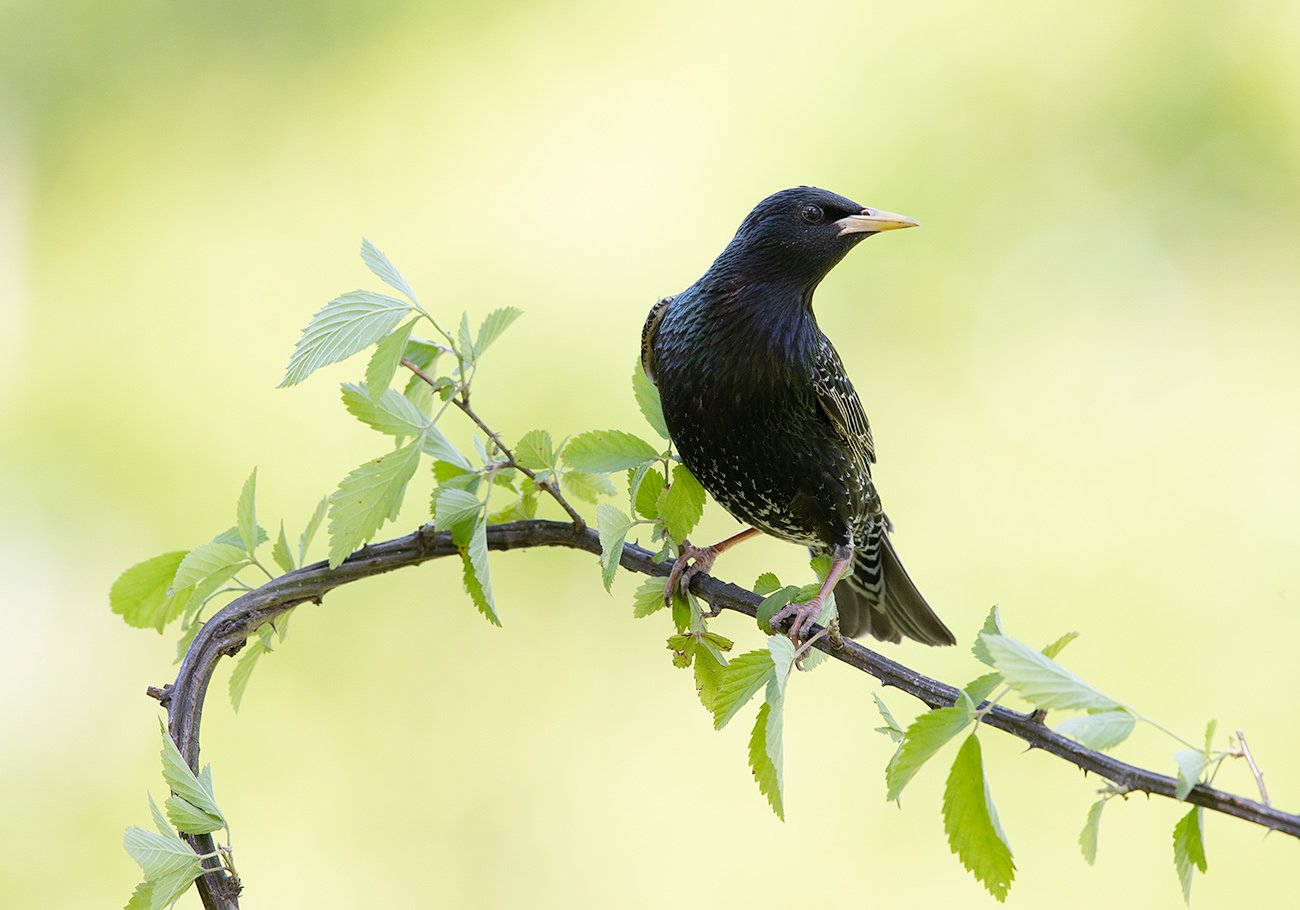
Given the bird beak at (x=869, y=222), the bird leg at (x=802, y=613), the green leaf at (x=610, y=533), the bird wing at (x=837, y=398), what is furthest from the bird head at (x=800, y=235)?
the green leaf at (x=610, y=533)

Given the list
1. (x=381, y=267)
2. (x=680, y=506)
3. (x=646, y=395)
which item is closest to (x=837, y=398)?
(x=646, y=395)

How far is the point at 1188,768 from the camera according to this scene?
3.53 feet

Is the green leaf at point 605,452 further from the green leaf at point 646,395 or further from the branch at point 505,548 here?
the green leaf at point 646,395

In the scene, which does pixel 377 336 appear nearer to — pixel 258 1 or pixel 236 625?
pixel 236 625

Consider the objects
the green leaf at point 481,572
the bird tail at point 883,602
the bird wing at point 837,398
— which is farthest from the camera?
the bird tail at point 883,602

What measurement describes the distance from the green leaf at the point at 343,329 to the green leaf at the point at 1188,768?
941 millimetres

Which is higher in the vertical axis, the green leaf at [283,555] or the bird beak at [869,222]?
the bird beak at [869,222]

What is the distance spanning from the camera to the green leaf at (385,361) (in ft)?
4.61

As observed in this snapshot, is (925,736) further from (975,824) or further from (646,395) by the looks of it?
(646,395)

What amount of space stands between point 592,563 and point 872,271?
5.25 ft

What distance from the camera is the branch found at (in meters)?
1.15

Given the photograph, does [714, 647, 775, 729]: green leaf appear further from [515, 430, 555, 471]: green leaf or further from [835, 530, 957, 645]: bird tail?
[835, 530, 957, 645]: bird tail

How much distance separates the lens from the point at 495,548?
155cm

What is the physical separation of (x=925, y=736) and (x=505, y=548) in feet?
2.03
